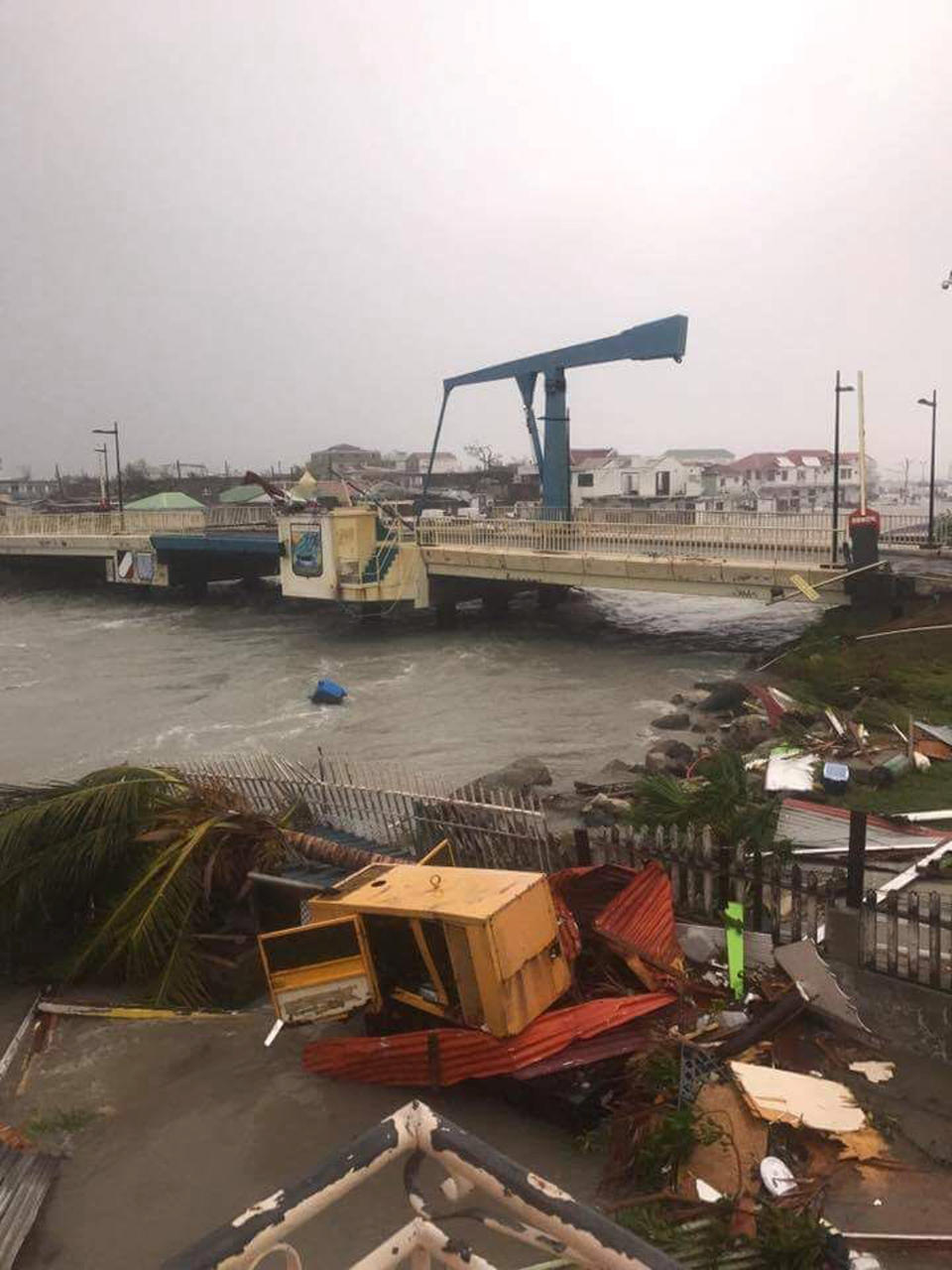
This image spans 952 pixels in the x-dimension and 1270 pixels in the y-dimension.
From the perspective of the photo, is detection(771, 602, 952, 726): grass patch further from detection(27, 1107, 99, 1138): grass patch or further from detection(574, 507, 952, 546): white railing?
detection(27, 1107, 99, 1138): grass patch

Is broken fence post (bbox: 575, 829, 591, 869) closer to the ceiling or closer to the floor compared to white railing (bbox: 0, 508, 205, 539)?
closer to the floor

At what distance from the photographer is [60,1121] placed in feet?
17.6

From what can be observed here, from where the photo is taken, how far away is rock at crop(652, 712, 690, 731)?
17438mm

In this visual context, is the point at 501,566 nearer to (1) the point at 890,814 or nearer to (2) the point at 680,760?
(2) the point at 680,760

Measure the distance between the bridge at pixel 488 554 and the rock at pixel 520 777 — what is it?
10.2m

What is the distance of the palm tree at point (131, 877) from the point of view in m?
6.84

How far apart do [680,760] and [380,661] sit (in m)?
14.2

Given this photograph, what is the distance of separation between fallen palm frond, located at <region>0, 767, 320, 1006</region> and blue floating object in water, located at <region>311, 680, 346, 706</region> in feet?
45.1

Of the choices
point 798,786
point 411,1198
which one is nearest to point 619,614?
point 798,786

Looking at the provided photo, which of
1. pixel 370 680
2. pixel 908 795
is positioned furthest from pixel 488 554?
pixel 908 795

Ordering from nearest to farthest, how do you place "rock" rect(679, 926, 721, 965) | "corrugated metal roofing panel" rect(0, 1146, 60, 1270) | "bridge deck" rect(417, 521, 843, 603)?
"corrugated metal roofing panel" rect(0, 1146, 60, 1270) → "rock" rect(679, 926, 721, 965) → "bridge deck" rect(417, 521, 843, 603)

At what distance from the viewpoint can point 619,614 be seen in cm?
3519

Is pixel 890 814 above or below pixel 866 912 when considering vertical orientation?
below

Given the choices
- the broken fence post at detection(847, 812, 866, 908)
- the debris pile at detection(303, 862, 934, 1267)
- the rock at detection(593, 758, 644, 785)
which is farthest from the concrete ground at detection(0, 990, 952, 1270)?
the rock at detection(593, 758, 644, 785)
